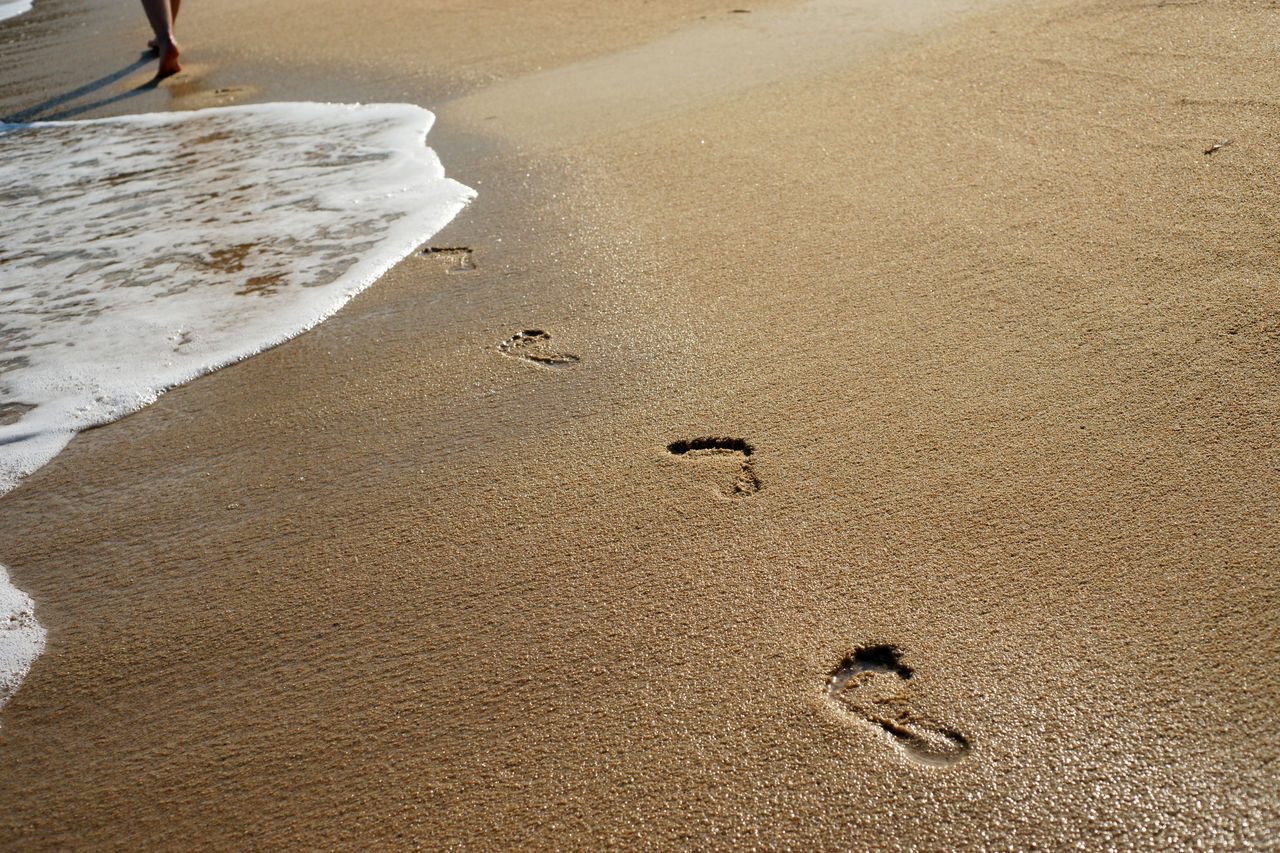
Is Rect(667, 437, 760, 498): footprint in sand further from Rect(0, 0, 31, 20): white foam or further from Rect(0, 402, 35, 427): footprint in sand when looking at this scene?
Rect(0, 0, 31, 20): white foam

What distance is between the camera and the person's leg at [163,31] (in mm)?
5344

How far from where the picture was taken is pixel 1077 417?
193 cm

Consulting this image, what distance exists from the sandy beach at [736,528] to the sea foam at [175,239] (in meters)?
0.18

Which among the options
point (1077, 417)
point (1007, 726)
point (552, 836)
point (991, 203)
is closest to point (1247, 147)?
point (991, 203)

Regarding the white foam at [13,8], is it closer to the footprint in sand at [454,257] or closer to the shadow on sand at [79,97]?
the shadow on sand at [79,97]

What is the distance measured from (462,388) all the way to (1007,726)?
1.43m

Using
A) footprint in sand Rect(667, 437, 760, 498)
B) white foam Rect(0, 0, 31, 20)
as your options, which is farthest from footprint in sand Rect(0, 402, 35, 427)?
white foam Rect(0, 0, 31, 20)

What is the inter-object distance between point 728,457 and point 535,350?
68cm

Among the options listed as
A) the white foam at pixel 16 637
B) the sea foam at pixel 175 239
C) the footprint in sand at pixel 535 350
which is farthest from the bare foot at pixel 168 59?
the white foam at pixel 16 637

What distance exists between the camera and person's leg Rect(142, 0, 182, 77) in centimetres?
534

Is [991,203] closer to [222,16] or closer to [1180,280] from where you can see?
[1180,280]

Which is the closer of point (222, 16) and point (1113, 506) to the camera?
point (1113, 506)

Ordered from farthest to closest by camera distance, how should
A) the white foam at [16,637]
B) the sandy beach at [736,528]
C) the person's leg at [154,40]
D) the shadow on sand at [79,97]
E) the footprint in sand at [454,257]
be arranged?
1. the person's leg at [154,40]
2. the shadow on sand at [79,97]
3. the footprint in sand at [454,257]
4. the white foam at [16,637]
5. the sandy beach at [736,528]

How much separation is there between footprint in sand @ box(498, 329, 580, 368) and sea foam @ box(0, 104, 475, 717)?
2.20 ft
